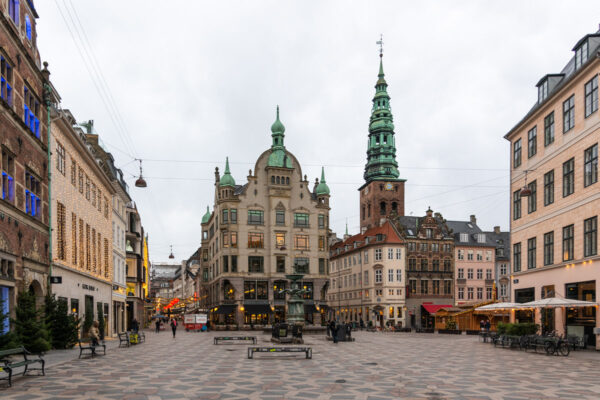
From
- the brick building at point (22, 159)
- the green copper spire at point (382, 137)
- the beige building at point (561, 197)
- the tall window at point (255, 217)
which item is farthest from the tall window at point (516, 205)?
the green copper spire at point (382, 137)

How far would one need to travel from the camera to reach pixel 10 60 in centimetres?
2331

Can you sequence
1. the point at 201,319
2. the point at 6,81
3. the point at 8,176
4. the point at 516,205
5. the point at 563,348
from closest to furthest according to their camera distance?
the point at 8,176
the point at 6,81
the point at 563,348
the point at 516,205
the point at 201,319

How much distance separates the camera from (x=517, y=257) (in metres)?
41.2

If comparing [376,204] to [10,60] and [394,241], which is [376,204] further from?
[10,60]

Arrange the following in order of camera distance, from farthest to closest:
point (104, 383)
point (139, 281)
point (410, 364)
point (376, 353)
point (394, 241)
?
1. point (394, 241)
2. point (139, 281)
3. point (376, 353)
4. point (410, 364)
5. point (104, 383)

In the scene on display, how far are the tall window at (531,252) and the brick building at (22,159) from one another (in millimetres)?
29275

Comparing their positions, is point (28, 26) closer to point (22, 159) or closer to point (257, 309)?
point (22, 159)

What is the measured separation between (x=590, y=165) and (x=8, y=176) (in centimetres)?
2769

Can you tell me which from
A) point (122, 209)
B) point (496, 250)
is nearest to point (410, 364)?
point (122, 209)

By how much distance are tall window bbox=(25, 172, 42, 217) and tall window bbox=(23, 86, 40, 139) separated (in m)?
2.08

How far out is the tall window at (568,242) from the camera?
32328 mm

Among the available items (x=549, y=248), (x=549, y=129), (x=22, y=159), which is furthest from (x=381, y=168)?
(x=22, y=159)

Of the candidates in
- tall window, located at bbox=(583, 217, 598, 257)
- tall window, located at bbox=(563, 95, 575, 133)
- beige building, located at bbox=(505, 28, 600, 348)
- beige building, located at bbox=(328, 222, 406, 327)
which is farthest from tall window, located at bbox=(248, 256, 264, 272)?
tall window, located at bbox=(583, 217, 598, 257)

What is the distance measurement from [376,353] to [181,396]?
51.4ft
